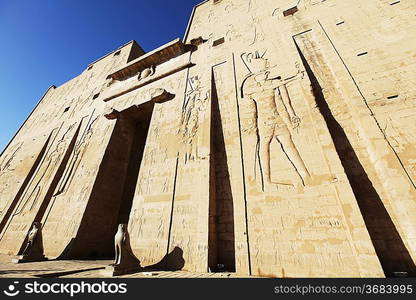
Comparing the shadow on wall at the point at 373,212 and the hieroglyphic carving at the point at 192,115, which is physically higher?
the hieroglyphic carving at the point at 192,115

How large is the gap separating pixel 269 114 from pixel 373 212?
10.1 feet

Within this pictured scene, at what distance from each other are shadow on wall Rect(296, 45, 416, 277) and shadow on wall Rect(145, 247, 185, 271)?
A: 3.83 m

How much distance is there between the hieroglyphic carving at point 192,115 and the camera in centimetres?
600

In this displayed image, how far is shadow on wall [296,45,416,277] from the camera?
3.37m

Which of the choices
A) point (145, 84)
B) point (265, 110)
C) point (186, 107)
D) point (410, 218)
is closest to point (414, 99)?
point (410, 218)

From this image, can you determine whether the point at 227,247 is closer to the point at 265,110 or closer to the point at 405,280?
the point at 405,280

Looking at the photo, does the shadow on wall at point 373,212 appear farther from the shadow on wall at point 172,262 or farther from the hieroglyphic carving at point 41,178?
the hieroglyphic carving at point 41,178

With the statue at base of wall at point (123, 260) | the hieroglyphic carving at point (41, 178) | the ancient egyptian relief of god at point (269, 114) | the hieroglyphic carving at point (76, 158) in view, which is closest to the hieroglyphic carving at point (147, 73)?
the hieroglyphic carving at point (76, 158)

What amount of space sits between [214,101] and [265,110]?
188 cm

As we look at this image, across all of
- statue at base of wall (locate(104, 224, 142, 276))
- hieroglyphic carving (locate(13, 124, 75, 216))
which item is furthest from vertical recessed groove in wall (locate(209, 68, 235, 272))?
hieroglyphic carving (locate(13, 124, 75, 216))

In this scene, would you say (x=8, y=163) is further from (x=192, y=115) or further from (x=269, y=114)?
(x=269, y=114)

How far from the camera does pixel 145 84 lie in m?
9.45

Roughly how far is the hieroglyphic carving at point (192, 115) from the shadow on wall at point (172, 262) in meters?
2.43

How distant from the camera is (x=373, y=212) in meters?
3.82
